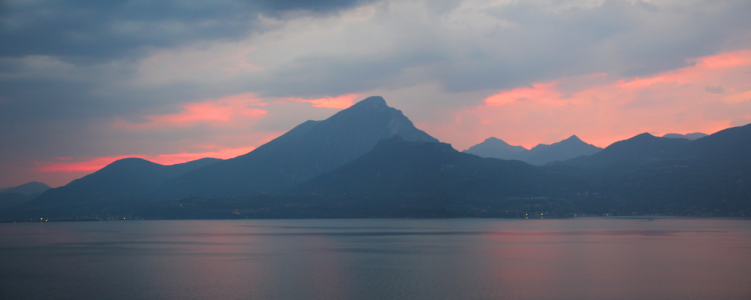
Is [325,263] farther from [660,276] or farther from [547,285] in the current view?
[660,276]

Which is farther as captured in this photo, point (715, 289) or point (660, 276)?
point (660, 276)

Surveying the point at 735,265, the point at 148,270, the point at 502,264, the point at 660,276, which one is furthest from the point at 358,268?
the point at 735,265

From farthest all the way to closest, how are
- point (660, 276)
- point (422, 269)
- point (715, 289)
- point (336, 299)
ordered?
point (422, 269), point (660, 276), point (715, 289), point (336, 299)

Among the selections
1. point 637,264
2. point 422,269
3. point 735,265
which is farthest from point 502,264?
point 735,265

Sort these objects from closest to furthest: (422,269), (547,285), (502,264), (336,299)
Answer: (336,299) < (547,285) < (422,269) < (502,264)

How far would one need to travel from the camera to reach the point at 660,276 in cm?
8212

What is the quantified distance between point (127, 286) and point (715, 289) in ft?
266

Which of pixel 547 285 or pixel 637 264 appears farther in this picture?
pixel 637 264

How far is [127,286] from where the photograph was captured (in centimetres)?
7581

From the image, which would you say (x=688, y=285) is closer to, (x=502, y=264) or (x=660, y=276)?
(x=660, y=276)

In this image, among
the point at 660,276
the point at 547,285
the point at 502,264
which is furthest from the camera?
the point at 502,264

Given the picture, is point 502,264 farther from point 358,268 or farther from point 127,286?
point 127,286

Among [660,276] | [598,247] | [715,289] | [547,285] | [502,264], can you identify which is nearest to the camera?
[715,289]

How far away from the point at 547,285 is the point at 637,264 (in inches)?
1264
